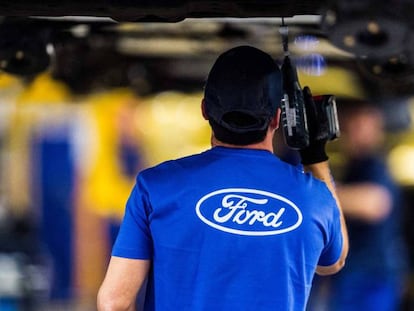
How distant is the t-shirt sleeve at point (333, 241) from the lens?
3028 mm

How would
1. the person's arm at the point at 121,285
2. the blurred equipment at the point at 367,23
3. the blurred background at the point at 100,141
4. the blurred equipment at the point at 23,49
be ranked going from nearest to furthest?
the blurred equipment at the point at 367,23 < the person's arm at the point at 121,285 < the blurred equipment at the point at 23,49 < the blurred background at the point at 100,141

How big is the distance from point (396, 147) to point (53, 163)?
9.66ft

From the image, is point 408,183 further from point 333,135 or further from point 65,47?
→ point 333,135

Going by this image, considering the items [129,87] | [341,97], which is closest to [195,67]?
[129,87]

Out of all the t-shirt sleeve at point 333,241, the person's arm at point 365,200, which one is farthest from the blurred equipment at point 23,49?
the person's arm at point 365,200

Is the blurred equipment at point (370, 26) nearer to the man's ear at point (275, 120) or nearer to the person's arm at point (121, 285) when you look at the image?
the man's ear at point (275, 120)

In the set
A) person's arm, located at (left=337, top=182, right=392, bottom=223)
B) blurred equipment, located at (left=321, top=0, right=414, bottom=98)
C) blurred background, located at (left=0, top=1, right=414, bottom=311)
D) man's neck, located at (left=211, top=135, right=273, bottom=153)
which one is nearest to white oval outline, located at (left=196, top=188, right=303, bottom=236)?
man's neck, located at (left=211, top=135, right=273, bottom=153)

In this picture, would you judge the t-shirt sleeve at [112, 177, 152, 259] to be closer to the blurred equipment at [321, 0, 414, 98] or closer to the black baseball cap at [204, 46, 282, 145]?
the black baseball cap at [204, 46, 282, 145]

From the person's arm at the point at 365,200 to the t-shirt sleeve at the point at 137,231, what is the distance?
3159 millimetres

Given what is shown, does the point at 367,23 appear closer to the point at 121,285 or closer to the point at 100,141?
the point at 121,285

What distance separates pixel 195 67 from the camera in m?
8.17

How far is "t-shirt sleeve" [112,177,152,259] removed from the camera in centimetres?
286

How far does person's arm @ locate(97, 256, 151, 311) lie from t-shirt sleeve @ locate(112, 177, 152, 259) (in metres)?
0.02

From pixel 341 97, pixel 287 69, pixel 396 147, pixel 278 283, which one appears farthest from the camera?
pixel 396 147
